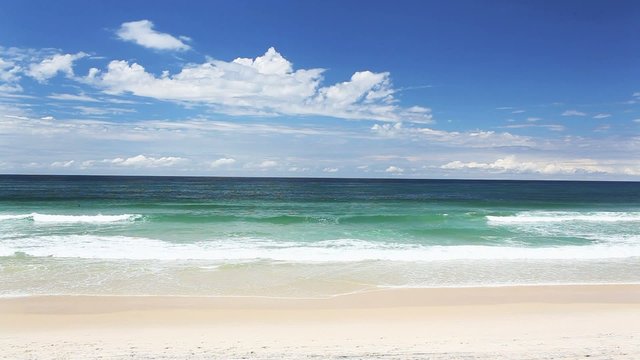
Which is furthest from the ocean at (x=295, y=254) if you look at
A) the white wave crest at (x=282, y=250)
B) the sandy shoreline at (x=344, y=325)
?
the sandy shoreline at (x=344, y=325)

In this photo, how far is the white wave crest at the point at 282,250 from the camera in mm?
14508

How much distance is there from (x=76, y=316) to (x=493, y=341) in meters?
7.98

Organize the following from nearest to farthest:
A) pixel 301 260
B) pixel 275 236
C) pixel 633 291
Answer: pixel 633 291
pixel 301 260
pixel 275 236

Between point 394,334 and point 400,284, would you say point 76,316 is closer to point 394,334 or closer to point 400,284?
point 394,334

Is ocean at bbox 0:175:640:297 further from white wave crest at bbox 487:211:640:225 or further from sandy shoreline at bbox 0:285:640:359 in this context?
sandy shoreline at bbox 0:285:640:359

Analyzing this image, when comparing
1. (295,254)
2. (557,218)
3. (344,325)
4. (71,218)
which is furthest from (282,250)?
(557,218)

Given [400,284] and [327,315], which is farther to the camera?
[400,284]

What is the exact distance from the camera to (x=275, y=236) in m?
19.5

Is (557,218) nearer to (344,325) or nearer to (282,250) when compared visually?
(282,250)

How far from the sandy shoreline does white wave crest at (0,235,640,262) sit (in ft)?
13.9

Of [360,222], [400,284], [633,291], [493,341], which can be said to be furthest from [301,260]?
[360,222]

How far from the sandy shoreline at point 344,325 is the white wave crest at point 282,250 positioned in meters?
4.23

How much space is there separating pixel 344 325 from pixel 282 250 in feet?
26.7

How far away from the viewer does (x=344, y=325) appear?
26.4ft
